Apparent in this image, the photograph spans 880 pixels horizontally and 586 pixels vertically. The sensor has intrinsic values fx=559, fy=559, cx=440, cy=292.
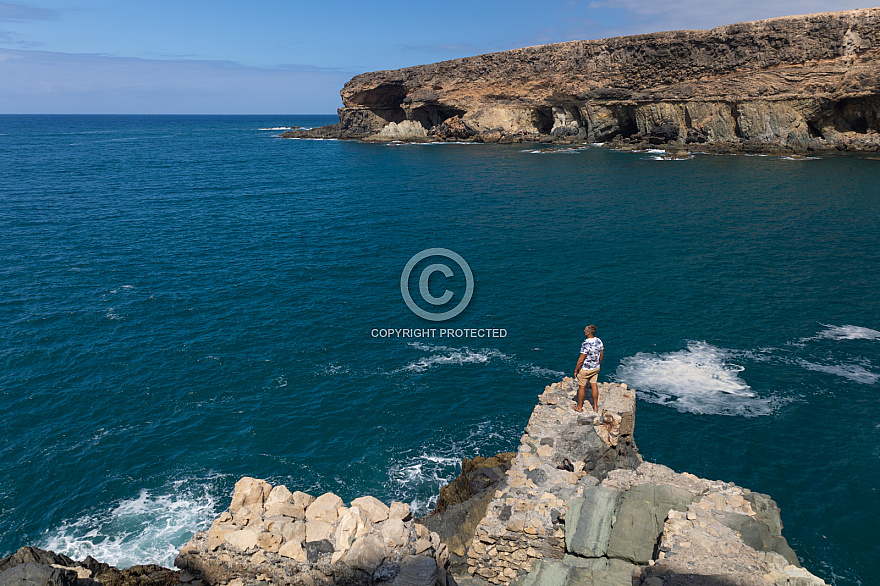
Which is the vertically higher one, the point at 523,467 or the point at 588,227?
the point at 588,227

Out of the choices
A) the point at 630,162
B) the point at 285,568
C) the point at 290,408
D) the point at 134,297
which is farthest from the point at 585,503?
the point at 630,162

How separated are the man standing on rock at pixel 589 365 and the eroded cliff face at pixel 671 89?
272 ft

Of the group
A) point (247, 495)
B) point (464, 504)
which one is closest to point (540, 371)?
point (464, 504)

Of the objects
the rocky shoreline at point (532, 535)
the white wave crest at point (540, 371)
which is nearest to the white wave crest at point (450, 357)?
the white wave crest at point (540, 371)

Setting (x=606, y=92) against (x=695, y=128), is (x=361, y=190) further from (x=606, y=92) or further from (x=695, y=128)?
(x=695, y=128)

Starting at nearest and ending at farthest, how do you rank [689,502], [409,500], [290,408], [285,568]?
[285,568]
[689,502]
[409,500]
[290,408]

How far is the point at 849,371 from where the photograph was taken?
78.3 feet

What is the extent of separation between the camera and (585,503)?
509 inches

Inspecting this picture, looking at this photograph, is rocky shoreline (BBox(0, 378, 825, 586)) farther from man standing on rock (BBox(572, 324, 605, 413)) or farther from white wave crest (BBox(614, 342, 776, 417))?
white wave crest (BBox(614, 342, 776, 417))

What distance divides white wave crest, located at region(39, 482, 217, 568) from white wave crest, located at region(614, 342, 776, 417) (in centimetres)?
1697

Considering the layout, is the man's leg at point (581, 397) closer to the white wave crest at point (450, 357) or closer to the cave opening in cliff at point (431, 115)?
the white wave crest at point (450, 357)

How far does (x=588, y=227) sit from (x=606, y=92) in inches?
2268

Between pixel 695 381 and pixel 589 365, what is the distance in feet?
34.9

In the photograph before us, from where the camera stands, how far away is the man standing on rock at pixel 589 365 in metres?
15.6
